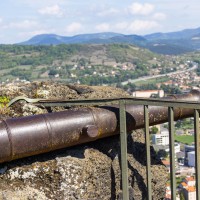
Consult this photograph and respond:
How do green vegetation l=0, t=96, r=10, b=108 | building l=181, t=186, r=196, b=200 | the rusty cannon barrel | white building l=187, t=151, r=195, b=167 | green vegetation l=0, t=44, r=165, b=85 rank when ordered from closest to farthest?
1. the rusty cannon barrel
2. green vegetation l=0, t=96, r=10, b=108
3. building l=181, t=186, r=196, b=200
4. white building l=187, t=151, r=195, b=167
5. green vegetation l=0, t=44, r=165, b=85

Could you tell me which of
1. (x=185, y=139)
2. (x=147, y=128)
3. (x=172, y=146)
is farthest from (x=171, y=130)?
(x=185, y=139)

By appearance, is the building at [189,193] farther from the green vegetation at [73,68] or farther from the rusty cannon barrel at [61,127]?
the green vegetation at [73,68]

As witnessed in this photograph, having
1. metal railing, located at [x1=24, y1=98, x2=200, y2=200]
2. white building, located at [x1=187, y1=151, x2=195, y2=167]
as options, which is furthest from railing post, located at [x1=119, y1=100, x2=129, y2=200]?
white building, located at [x1=187, y1=151, x2=195, y2=167]

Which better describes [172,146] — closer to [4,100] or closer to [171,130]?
[171,130]

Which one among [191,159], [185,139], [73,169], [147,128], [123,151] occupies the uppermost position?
[147,128]

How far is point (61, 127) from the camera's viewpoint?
13.0ft

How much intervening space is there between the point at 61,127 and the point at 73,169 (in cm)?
45

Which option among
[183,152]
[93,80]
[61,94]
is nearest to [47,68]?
[93,80]

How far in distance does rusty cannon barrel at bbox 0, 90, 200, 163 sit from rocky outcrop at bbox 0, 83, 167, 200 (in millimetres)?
205

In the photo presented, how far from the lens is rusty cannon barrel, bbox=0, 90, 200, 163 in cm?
366

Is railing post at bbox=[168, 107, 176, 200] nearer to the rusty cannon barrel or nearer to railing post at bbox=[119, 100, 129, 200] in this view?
railing post at bbox=[119, 100, 129, 200]

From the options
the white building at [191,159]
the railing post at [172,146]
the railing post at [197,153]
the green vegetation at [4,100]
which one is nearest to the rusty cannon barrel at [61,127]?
the railing post at [172,146]

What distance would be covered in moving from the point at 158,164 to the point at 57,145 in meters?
1.78

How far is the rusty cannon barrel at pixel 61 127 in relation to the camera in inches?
144
